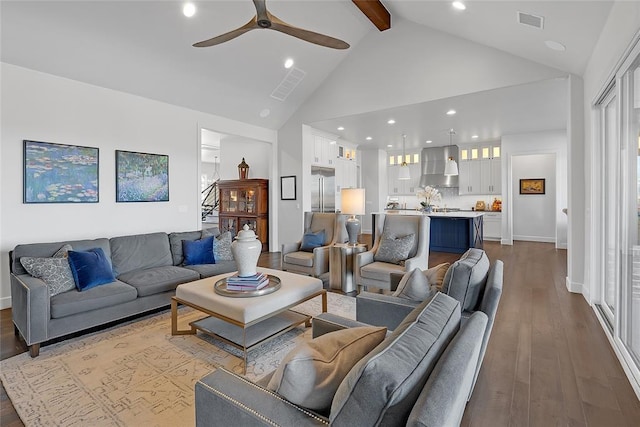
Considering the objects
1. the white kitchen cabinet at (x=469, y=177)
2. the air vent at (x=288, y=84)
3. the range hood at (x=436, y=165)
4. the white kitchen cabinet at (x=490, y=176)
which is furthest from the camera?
the range hood at (x=436, y=165)

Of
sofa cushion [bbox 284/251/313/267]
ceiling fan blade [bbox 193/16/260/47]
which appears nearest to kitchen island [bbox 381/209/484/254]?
sofa cushion [bbox 284/251/313/267]

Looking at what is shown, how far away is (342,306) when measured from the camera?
3.78m

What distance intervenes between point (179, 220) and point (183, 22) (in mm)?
2962

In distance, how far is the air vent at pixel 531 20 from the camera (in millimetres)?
3287

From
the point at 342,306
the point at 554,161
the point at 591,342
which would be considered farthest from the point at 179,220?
the point at 554,161

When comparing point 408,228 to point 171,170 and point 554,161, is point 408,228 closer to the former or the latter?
point 171,170

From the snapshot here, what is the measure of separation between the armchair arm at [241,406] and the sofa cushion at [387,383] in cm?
19

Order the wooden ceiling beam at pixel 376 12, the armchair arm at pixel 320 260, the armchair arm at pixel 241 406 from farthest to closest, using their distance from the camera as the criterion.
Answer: the wooden ceiling beam at pixel 376 12 → the armchair arm at pixel 320 260 → the armchair arm at pixel 241 406

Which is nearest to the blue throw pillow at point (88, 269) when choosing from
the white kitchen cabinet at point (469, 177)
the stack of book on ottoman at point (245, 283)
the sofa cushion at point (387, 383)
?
the stack of book on ottoman at point (245, 283)

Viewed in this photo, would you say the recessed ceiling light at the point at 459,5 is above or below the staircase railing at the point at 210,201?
above

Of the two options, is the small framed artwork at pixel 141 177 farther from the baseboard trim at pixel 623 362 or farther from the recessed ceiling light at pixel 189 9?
the baseboard trim at pixel 623 362

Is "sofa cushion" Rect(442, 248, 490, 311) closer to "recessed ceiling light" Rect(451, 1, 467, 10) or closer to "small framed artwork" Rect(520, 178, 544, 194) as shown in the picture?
"recessed ceiling light" Rect(451, 1, 467, 10)

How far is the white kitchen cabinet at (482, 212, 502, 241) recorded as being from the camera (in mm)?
8820

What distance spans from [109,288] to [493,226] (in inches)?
349
